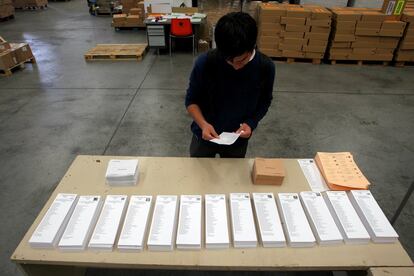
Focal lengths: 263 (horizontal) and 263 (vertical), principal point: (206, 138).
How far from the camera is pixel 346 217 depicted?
4.27 ft

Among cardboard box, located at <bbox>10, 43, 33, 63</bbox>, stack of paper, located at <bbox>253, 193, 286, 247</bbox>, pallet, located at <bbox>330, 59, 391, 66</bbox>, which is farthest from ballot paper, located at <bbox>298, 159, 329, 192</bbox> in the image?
cardboard box, located at <bbox>10, 43, 33, 63</bbox>

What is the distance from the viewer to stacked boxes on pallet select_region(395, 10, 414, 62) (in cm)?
505

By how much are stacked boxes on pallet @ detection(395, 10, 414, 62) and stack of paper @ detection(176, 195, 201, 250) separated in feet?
19.4

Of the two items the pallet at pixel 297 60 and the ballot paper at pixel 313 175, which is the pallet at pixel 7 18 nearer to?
the pallet at pixel 297 60

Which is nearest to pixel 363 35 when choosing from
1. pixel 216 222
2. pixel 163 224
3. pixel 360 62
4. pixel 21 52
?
pixel 360 62

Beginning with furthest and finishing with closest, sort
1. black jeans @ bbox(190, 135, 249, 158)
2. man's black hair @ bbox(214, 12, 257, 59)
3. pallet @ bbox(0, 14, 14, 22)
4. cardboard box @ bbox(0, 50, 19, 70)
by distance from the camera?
pallet @ bbox(0, 14, 14, 22) → cardboard box @ bbox(0, 50, 19, 70) → black jeans @ bbox(190, 135, 249, 158) → man's black hair @ bbox(214, 12, 257, 59)

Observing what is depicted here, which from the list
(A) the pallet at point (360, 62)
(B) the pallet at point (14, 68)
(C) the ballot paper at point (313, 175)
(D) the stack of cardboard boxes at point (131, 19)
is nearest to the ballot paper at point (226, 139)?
(C) the ballot paper at point (313, 175)

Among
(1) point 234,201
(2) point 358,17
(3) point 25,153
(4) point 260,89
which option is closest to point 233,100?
(4) point 260,89

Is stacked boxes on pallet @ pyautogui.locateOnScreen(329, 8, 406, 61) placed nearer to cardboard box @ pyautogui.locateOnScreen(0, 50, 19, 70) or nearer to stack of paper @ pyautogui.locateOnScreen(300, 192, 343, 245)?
stack of paper @ pyautogui.locateOnScreen(300, 192, 343, 245)

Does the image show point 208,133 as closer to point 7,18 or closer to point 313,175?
point 313,175

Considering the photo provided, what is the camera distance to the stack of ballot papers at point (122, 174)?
148 centimetres

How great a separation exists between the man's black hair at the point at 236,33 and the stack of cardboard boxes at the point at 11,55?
17.9ft

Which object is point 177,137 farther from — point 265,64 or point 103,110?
point 265,64

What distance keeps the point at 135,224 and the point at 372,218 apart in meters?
1.15
